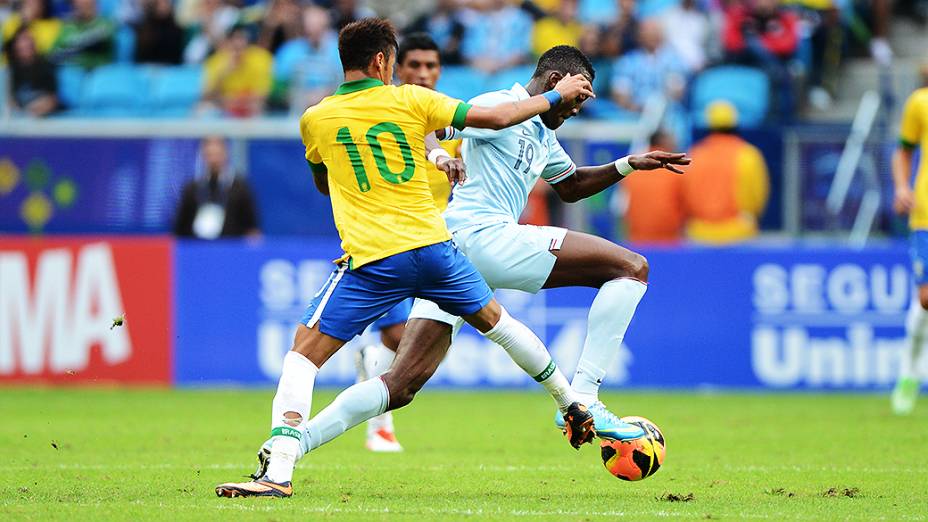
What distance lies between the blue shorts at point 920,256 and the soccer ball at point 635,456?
17.3 feet

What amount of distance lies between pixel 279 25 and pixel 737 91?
545 centimetres

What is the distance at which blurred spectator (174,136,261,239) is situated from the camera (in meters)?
15.5

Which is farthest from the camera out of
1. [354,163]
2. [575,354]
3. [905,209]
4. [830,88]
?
[830,88]

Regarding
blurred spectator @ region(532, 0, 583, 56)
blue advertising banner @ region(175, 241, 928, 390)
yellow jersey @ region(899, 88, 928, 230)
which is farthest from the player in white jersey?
blurred spectator @ region(532, 0, 583, 56)

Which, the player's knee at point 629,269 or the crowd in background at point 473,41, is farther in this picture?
the crowd in background at point 473,41

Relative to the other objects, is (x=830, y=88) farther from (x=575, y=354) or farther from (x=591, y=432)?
(x=591, y=432)

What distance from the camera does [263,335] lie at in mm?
15227

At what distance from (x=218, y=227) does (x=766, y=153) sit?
5.51m

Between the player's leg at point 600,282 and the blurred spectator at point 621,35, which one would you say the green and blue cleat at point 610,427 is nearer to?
the player's leg at point 600,282

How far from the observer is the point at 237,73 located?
18.0m

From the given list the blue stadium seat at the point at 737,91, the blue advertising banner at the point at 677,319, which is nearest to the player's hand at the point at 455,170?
the blue advertising banner at the point at 677,319

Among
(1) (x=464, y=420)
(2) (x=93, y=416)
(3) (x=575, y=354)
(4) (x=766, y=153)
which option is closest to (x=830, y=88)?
(4) (x=766, y=153)

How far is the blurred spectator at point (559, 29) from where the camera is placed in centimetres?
1843

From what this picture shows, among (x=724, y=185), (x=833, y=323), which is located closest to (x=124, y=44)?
(x=724, y=185)
